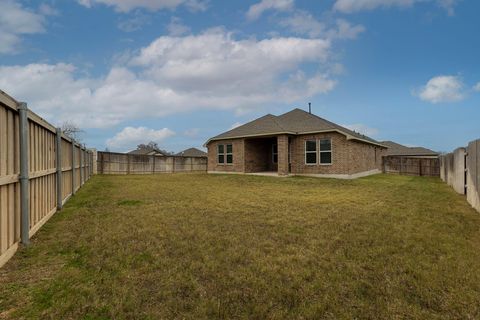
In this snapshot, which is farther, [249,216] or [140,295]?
[249,216]

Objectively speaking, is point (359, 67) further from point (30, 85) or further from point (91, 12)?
point (30, 85)

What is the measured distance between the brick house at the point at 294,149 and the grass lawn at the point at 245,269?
33.4ft

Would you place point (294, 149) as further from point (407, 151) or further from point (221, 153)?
point (407, 151)

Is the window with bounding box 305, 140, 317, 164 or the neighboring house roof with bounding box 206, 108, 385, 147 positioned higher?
the neighboring house roof with bounding box 206, 108, 385, 147

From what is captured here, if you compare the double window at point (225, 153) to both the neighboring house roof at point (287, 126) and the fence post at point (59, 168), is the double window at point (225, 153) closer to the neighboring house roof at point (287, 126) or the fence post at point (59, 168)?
the neighboring house roof at point (287, 126)

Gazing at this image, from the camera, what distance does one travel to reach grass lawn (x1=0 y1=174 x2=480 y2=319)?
2.33m

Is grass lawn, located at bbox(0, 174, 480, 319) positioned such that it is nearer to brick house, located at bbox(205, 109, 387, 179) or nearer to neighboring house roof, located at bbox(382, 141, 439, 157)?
brick house, located at bbox(205, 109, 387, 179)

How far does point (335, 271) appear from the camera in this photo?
3117 mm

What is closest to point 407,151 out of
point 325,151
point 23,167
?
point 325,151

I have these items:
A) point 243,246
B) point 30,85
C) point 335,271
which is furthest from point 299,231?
point 30,85


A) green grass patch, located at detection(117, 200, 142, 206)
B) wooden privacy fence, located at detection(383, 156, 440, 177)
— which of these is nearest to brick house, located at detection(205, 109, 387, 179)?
wooden privacy fence, located at detection(383, 156, 440, 177)

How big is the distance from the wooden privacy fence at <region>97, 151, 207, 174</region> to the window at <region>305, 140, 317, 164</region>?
45.5ft

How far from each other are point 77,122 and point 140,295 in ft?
132

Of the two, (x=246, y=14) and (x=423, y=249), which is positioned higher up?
(x=246, y=14)
